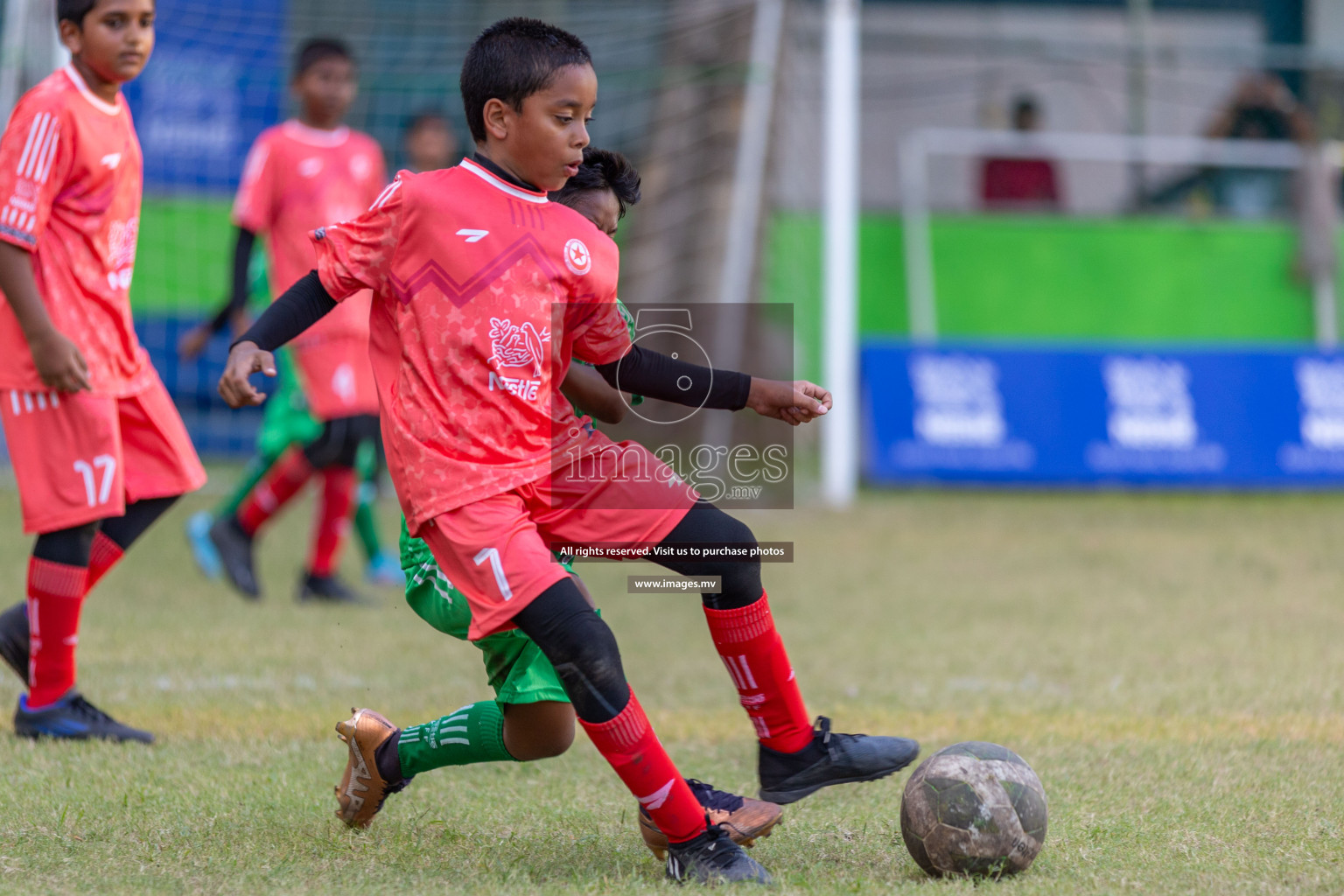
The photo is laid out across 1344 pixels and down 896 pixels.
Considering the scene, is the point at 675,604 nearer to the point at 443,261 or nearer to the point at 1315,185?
the point at 443,261

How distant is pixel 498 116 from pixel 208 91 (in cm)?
Result: 908

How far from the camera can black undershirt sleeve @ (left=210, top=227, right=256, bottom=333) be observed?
22.1 ft

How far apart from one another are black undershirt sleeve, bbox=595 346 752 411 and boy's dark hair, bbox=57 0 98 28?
6.25 feet

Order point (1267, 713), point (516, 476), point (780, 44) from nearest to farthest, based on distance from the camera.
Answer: point (516, 476), point (1267, 713), point (780, 44)

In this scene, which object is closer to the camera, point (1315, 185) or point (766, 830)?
point (766, 830)

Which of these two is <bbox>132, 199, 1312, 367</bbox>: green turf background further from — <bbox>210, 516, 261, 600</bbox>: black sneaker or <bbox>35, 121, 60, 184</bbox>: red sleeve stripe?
<bbox>35, 121, 60, 184</bbox>: red sleeve stripe

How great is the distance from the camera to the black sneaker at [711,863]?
298 centimetres

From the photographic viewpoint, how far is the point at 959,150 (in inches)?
470

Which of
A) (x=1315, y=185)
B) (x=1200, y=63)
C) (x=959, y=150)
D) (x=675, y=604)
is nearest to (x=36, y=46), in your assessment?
(x=675, y=604)

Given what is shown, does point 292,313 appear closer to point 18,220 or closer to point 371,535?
point 18,220

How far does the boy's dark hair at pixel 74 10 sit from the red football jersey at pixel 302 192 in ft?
9.03

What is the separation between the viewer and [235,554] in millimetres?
6984

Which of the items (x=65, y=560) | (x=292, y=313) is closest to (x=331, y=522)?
(x=65, y=560)

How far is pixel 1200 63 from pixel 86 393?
13.2m
